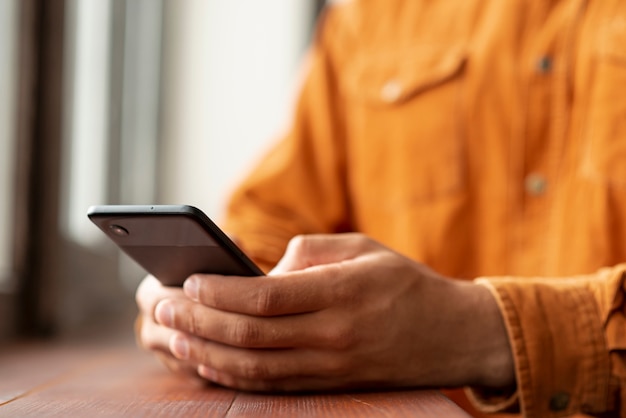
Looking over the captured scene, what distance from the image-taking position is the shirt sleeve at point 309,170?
0.99 meters

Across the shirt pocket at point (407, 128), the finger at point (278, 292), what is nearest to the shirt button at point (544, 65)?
the shirt pocket at point (407, 128)

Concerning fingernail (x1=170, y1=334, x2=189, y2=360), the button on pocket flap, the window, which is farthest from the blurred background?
fingernail (x1=170, y1=334, x2=189, y2=360)

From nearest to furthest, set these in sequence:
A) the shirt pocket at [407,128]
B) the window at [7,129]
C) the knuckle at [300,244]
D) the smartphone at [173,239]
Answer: the smartphone at [173,239] < the knuckle at [300,244] < the shirt pocket at [407,128] < the window at [7,129]

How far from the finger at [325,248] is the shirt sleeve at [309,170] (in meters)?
0.34

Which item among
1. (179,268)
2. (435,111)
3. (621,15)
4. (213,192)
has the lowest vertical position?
(213,192)

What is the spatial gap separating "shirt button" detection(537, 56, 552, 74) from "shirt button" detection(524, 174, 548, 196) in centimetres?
13

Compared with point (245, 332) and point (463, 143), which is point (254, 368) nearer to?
point (245, 332)

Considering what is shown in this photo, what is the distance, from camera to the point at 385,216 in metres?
1.04

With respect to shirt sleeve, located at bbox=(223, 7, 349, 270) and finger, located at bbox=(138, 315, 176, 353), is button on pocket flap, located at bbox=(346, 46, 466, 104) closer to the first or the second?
shirt sleeve, located at bbox=(223, 7, 349, 270)

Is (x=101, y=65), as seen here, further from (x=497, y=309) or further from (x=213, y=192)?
(x=497, y=309)

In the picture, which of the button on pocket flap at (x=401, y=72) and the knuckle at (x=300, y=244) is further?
the button on pocket flap at (x=401, y=72)

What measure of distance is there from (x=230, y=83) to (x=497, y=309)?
1.68m

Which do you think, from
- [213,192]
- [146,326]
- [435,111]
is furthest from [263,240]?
[213,192]

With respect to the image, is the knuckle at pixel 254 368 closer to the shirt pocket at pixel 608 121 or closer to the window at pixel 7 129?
the shirt pocket at pixel 608 121
